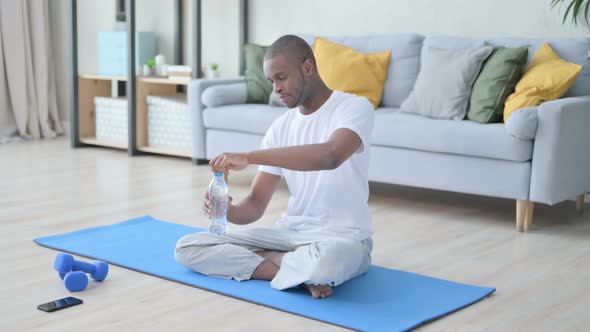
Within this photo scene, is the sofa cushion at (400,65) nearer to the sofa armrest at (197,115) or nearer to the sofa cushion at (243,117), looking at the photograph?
the sofa cushion at (243,117)

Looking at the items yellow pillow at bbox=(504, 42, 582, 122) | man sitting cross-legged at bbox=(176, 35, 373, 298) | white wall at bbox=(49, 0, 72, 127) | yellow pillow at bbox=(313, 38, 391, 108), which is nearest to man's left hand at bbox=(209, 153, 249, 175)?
man sitting cross-legged at bbox=(176, 35, 373, 298)

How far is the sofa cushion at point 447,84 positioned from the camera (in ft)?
12.5

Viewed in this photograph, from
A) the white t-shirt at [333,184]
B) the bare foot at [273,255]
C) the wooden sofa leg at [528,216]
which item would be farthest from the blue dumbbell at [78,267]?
the wooden sofa leg at [528,216]

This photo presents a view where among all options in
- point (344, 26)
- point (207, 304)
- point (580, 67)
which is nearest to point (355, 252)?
point (207, 304)

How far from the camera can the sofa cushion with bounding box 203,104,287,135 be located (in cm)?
422

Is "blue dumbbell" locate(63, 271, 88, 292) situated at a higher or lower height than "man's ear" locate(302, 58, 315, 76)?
lower

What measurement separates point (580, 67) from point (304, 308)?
193cm

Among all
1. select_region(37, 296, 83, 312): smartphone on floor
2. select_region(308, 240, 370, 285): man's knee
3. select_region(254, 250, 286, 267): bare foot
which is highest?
select_region(308, 240, 370, 285): man's knee

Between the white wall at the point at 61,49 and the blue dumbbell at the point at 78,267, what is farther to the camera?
the white wall at the point at 61,49

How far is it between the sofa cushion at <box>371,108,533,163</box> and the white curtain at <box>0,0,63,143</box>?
311cm

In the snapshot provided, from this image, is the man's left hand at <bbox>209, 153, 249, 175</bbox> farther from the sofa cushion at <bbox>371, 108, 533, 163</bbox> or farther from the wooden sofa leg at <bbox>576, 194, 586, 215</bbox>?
the wooden sofa leg at <bbox>576, 194, 586, 215</bbox>

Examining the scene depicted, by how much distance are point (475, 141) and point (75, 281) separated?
6.03 ft

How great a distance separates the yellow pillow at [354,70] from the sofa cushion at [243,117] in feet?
1.03

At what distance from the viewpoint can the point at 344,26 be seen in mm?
4887
